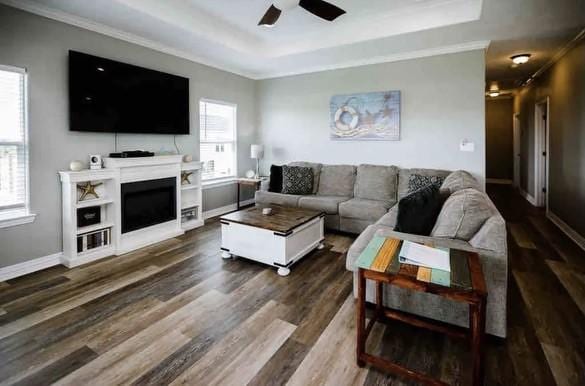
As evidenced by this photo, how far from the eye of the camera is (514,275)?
124 inches

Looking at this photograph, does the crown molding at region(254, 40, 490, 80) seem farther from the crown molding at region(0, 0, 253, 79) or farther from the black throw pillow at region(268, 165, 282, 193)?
the black throw pillow at region(268, 165, 282, 193)

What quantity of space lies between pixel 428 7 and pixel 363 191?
2490 mm

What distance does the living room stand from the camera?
195 cm

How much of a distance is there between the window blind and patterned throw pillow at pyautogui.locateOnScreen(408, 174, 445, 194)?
4562 mm

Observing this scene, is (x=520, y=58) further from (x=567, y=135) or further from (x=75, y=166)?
(x=75, y=166)

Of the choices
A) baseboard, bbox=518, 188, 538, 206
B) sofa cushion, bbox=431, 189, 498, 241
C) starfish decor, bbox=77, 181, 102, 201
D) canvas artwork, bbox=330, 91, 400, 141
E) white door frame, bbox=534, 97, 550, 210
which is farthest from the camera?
baseboard, bbox=518, 188, 538, 206

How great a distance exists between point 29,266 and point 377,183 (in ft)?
14.3

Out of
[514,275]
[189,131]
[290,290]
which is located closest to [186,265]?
[290,290]

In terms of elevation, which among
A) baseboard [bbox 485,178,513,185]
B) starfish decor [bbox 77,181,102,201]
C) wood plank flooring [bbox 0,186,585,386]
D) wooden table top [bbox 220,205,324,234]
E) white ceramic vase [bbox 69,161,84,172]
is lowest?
wood plank flooring [bbox 0,186,585,386]

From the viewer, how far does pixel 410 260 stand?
1.75 meters

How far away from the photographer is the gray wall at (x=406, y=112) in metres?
4.49

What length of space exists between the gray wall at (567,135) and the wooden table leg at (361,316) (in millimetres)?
3829

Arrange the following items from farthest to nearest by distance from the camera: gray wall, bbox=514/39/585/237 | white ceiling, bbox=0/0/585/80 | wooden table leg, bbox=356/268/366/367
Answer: gray wall, bbox=514/39/585/237 < white ceiling, bbox=0/0/585/80 < wooden table leg, bbox=356/268/366/367

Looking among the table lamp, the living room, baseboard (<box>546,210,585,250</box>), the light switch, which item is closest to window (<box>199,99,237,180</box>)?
the living room
